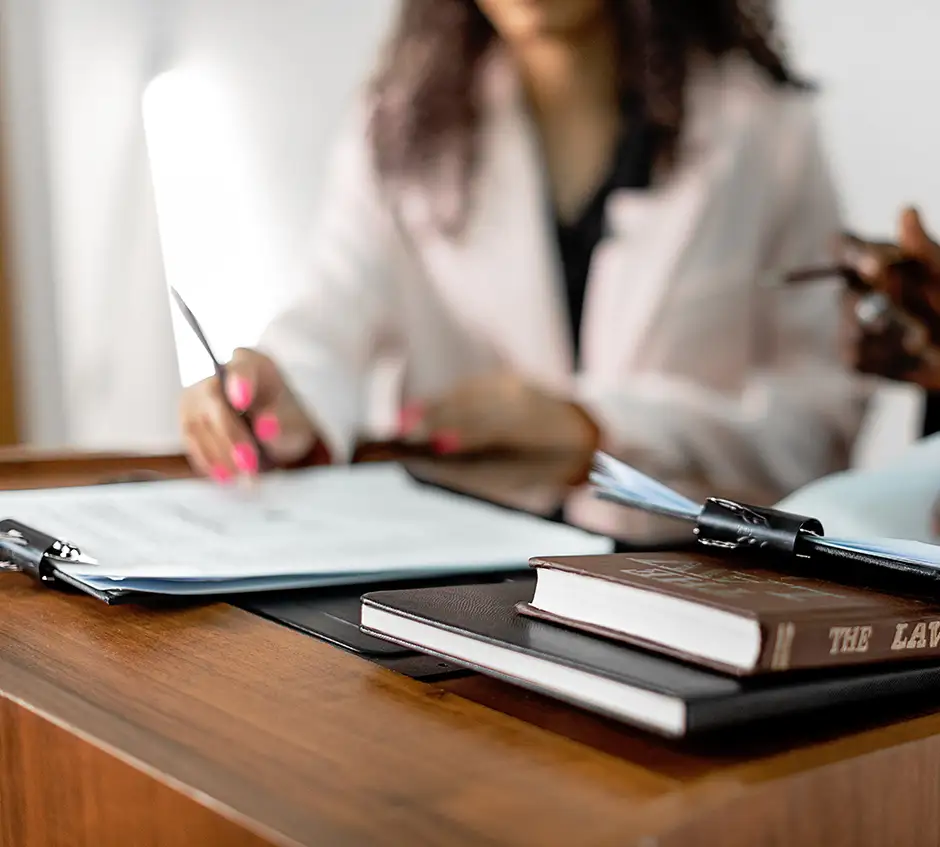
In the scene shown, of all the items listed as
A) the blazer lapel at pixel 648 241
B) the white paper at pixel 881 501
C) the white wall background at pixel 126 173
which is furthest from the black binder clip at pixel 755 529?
the white wall background at pixel 126 173

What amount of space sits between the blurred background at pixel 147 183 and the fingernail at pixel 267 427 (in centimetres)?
8

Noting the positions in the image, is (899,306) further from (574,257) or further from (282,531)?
(282,531)

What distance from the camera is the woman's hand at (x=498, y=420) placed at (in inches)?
44.1

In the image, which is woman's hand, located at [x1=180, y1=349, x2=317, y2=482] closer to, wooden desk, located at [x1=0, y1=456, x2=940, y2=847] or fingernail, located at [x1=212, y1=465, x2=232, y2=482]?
fingernail, located at [x1=212, y1=465, x2=232, y2=482]

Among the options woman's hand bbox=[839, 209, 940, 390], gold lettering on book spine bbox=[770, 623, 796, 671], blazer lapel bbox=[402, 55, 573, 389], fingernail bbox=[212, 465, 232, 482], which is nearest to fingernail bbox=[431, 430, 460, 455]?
blazer lapel bbox=[402, 55, 573, 389]

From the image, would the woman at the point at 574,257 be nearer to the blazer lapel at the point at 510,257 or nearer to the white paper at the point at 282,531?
the blazer lapel at the point at 510,257

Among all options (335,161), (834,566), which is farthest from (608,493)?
(335,161)

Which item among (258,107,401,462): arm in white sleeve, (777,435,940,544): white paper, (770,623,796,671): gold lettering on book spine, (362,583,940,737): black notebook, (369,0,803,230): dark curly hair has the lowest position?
(777,435,940,544): white paper

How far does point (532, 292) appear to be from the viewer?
112cm

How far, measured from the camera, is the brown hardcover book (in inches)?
17.1

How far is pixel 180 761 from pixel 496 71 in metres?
0.88

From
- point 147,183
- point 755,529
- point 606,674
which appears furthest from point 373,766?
point 147,183

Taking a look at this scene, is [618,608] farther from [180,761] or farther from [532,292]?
[532,292]

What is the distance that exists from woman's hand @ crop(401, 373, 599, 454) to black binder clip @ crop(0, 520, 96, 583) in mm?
545
